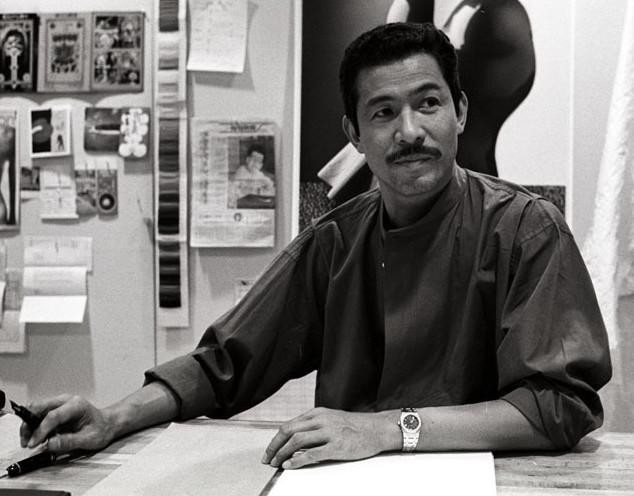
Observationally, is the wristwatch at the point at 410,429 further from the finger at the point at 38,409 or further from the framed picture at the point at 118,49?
the framed picture at the point at 118,49

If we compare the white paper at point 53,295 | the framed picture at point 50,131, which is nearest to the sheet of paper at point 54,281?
the white paper at point 53,295

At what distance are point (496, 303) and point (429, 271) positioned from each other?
12 cm

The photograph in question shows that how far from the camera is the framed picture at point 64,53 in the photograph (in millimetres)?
2340

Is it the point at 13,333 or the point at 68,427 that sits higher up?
the point at 68,427

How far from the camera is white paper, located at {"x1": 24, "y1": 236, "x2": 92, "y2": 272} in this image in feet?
7.75

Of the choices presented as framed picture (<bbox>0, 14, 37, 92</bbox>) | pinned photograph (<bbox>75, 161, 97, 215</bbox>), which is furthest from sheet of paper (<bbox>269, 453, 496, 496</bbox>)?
framed picture (<bbox>0, 14, 37, 92</bbox>)

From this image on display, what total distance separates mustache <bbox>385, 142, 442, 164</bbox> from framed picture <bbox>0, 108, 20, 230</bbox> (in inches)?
58.2

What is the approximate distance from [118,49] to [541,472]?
1.79m

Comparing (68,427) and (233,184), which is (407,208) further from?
(233,184)

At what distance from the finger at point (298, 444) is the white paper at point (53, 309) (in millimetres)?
1480

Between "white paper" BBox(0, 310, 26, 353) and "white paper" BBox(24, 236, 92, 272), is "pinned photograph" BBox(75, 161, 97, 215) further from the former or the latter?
"white paper" BBox(0, 310, 26, 353)

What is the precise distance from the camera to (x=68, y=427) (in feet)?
3.79

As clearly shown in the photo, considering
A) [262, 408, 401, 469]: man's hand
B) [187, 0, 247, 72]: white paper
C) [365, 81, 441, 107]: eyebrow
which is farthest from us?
[187, 0, 247, 72]: white paper

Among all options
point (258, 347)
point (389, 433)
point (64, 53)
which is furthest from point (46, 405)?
point (64, 53)
